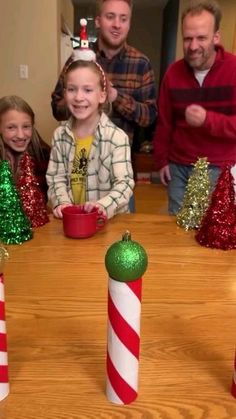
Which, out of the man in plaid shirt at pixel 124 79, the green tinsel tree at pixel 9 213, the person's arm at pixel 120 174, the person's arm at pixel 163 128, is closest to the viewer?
the green tinsel tree at pixel 9 213

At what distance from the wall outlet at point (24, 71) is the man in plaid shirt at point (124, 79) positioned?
1.85 metres

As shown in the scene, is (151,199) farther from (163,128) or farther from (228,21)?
(228,21)

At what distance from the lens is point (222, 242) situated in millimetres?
1119

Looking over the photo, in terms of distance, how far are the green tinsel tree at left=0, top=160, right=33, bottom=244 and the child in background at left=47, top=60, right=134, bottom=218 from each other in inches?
10.4

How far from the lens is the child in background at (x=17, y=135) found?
1713 millimetres

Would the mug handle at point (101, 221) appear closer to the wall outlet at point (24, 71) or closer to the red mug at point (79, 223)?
the red mug at point (79, 223)

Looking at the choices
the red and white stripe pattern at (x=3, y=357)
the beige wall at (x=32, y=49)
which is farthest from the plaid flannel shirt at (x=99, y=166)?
→ the beige wall at (x=32, y=49)

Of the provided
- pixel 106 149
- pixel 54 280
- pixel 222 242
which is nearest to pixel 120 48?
pixel 106 149

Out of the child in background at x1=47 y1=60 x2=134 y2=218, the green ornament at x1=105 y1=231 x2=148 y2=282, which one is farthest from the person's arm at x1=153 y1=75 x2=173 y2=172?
the green ornament at x1=105 y1=231 x2=148 y2=282

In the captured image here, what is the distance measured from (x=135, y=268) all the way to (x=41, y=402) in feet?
0.84

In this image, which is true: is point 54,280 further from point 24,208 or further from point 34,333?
point 24,208

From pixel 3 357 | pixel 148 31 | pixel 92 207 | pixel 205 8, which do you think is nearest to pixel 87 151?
pixel 92 207

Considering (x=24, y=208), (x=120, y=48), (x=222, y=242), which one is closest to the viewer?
(x=222, y=242)

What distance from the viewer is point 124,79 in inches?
71.0
